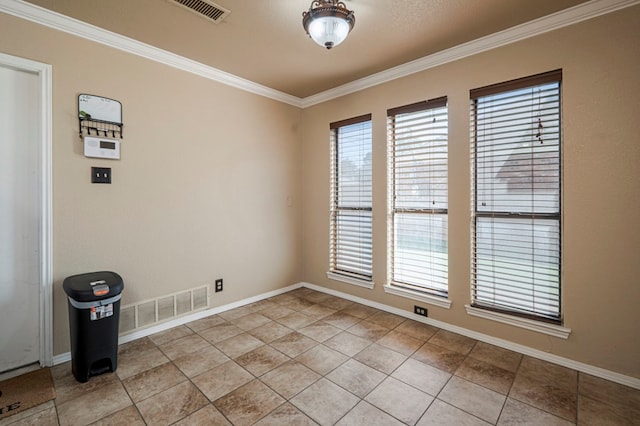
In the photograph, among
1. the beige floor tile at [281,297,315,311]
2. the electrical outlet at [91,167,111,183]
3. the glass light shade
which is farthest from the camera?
the beige floor tile at [281,297,315,311]

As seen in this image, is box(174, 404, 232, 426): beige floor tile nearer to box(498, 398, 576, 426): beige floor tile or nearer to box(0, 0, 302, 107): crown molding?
box(498, 398, 576, 426): beige floor tile

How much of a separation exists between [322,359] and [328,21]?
8.57 ft

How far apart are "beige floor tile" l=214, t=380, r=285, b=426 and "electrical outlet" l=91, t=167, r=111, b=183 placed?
6.89 ft

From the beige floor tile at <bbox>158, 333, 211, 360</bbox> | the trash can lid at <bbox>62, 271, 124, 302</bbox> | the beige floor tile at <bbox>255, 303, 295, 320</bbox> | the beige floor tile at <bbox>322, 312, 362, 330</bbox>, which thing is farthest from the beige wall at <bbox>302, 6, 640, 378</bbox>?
the trash can lid at <bbox>62, 271, 124, 302</bbox>

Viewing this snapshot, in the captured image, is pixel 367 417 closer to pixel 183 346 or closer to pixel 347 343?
pixel 347 343

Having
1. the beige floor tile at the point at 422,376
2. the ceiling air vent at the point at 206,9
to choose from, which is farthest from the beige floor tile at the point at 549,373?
the ceiling air vent at the point at 206,9

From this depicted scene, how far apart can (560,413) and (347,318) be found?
75.6 inches

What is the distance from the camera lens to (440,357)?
2.54 metres

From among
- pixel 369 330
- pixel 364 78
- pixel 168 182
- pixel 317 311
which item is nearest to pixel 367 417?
pixel 369 330

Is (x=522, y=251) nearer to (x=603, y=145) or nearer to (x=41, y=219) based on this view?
(x=603, y=145)

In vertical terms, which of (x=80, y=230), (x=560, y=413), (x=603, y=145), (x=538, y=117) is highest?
(x=538, y=117)

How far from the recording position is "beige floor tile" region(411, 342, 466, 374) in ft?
7.90

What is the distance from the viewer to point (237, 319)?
334 cm

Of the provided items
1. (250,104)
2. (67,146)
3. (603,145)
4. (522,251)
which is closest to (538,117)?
(603,145)
